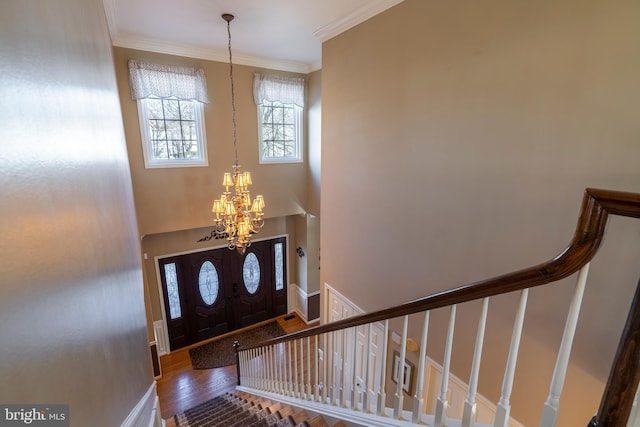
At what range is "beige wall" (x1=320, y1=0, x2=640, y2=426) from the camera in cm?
162

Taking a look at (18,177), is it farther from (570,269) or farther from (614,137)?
(614,137)

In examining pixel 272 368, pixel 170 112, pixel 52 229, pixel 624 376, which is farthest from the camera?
pixel 170 112

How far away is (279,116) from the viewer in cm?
558

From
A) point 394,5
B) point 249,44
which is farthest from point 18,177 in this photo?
point 249,44

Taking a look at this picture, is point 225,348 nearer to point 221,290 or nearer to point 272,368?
point 221,290

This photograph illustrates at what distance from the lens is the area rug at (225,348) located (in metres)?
5.58

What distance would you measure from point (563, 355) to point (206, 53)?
17.5ft

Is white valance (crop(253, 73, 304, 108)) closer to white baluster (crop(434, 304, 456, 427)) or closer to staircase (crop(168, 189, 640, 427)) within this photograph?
staircase (crop(168, 189, 640, 427))

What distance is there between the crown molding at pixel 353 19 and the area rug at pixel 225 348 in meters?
5.62

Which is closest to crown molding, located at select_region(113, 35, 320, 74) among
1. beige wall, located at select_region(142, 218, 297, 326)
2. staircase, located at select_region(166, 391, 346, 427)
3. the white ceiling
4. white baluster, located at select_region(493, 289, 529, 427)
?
the white ceiling

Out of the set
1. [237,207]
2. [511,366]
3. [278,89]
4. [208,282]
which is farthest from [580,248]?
[208,282]

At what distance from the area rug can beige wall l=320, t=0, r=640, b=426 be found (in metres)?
3.78

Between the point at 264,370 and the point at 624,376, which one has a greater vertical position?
the point at 624,376

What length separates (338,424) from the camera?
1.86 metres
